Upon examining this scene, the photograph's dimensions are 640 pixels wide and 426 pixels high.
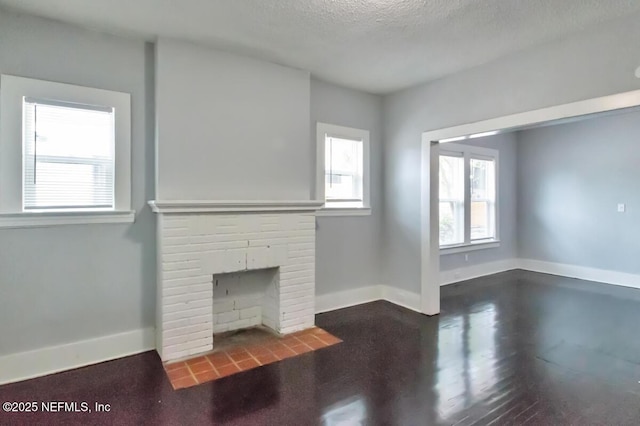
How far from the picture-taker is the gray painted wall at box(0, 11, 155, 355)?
2635 millimetres

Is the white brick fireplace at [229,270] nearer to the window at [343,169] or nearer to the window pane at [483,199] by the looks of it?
the window at [343,169]

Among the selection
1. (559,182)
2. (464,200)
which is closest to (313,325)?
(464,200)

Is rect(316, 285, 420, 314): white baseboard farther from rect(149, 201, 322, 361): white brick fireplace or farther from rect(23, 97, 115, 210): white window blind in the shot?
rect(23, 97, 115, 210): white window blind

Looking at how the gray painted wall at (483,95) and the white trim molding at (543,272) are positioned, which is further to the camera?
the white trim molding at (543,272)

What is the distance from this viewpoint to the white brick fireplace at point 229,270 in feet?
9.66

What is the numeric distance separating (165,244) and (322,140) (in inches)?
86.0

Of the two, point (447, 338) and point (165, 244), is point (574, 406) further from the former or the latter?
point (165, 244)

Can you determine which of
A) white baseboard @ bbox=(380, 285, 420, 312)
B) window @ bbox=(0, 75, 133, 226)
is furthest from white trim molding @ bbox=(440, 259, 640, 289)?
window @ bbox=(0, 75, 133, 226)

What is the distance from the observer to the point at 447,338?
3441mm

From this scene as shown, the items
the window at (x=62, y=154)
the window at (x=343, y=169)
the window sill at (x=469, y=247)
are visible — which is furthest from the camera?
the window sill at (x=469, y=247)

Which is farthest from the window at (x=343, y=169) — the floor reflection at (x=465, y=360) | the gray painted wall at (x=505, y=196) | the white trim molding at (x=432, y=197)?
the gray painted wall at (x=505, y=196)

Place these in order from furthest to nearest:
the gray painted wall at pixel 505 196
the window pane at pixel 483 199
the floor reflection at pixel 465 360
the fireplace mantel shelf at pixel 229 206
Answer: the gray painted wall at pixel 505 196
the window pane at pixel 483 199
the fireplace mantel shelf at pixel 229 206
the floor reflection at pixel 465 360

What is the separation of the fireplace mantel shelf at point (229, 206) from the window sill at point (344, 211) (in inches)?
19.8

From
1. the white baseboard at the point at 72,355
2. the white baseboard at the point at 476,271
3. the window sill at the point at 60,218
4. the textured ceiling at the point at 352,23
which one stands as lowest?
the white baseboard at the point at 72,355
